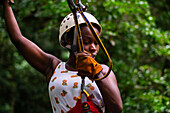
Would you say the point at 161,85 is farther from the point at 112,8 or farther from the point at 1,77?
the point at 1,77

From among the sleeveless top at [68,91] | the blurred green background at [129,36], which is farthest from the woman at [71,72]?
the blurred green background at [129,36]

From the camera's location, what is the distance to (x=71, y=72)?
2037 mm

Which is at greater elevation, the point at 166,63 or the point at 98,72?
the point at 98,72

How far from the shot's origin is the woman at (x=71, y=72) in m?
1.74

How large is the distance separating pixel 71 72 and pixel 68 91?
0.51 feet

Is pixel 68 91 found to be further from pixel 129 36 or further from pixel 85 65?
pixel 129 36

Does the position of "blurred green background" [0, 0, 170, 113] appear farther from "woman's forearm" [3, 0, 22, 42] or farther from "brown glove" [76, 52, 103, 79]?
"brown glove" [76, 52, 103, 79]

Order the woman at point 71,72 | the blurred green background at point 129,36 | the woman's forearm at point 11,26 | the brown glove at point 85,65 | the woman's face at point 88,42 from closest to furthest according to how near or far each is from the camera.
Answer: the brown glove at point 85,65 < the woman at point 71,72 < the woman's face at point 88,42 < the woman's forearm at point 11,26 < the blurred green background at point 129,36

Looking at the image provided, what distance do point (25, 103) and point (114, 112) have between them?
7821 millimetres

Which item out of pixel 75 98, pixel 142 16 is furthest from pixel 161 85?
pixel 75 98

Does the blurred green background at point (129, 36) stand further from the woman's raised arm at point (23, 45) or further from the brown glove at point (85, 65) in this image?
the brown glove at point (85, 65)

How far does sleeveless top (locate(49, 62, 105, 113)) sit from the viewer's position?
75.9 inches

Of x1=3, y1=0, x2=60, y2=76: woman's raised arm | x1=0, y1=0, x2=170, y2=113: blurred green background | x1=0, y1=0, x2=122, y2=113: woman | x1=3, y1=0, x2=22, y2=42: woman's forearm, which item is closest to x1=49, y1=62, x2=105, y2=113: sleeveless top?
x1=0, y1=0, x2=122, y2=113: woman

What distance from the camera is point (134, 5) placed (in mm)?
4586
